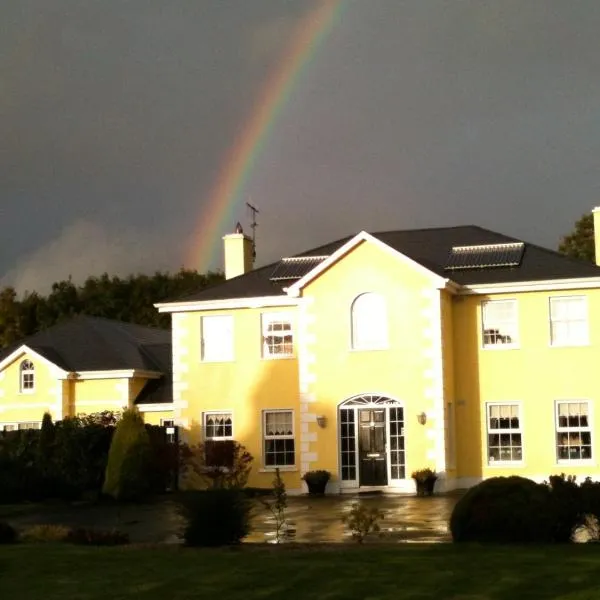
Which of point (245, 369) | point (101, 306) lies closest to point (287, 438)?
point (245, 369)

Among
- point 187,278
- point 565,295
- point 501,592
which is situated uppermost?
point 187,278

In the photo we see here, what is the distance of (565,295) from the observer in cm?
3328

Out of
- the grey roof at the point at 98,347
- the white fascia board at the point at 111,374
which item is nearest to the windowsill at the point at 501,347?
the white fascia board at the point at 111,374

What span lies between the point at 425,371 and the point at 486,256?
14.7 feet

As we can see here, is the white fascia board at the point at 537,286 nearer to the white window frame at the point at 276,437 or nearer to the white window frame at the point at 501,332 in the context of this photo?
the white window frame at the point at 501,332

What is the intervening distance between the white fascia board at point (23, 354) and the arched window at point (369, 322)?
11147mm

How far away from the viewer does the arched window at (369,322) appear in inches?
1330

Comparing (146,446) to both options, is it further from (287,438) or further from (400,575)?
(400,575)

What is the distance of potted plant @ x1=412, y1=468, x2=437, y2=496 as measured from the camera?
31828 millimetres

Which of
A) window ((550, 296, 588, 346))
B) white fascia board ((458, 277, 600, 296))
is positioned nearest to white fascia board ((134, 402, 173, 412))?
white fascia board ((458, 277, 600, 296))

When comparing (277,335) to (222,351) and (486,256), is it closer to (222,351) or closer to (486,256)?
(222,351)

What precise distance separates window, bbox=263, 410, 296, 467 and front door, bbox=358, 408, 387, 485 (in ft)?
8.03

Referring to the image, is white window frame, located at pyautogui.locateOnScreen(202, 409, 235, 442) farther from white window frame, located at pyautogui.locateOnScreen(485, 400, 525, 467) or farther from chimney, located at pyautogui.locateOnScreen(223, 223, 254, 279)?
white window frame, located at pyautogui.locateOnScreen(485, 400, 525, 467)

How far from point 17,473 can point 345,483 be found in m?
9.27
